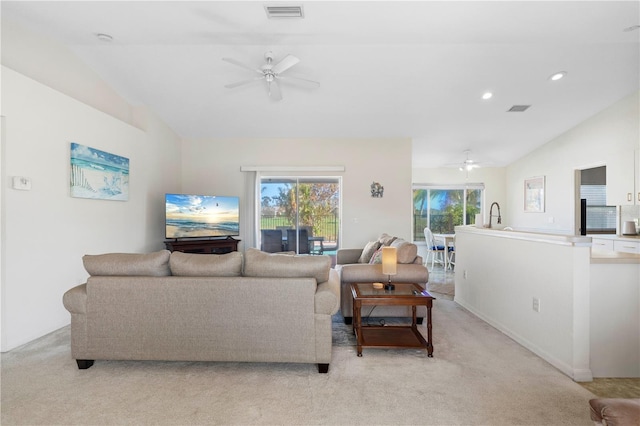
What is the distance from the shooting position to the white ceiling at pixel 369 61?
297cm

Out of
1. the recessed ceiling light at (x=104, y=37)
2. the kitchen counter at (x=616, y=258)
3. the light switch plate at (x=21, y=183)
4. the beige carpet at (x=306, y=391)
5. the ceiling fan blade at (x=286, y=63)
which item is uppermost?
the recessed ceiling light at (x=104, y=37)

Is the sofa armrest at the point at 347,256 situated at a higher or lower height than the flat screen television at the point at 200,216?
lower

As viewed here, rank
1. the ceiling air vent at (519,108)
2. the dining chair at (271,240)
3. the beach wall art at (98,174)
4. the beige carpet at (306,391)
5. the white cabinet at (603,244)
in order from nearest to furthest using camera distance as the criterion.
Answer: the beige carpet at (306,391), the beach wall art at (98,174), the white cabinet at (603,244), the ceiling air vent at (519,108), the dining chair at (271,240)

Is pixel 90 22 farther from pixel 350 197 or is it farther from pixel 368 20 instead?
pixel 350 197

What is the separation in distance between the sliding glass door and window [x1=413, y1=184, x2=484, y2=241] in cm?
276

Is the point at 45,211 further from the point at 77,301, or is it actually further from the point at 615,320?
the point at 615,320

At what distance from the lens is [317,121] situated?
5523mm

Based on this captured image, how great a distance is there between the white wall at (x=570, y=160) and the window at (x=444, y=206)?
33.0 inches

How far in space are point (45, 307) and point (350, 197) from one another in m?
4.60

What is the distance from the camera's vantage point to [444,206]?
8.12 m

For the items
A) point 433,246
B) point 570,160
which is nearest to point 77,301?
point 433,246

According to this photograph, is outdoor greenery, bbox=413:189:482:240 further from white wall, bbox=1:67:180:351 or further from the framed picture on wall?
white wall, bbox=1:67:180:351

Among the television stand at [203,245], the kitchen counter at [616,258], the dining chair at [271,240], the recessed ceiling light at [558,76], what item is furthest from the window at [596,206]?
the television stand at [203,245]

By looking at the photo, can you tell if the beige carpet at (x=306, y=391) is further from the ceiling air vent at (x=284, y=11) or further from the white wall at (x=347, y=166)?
the white wall at (x=347, y=166)
